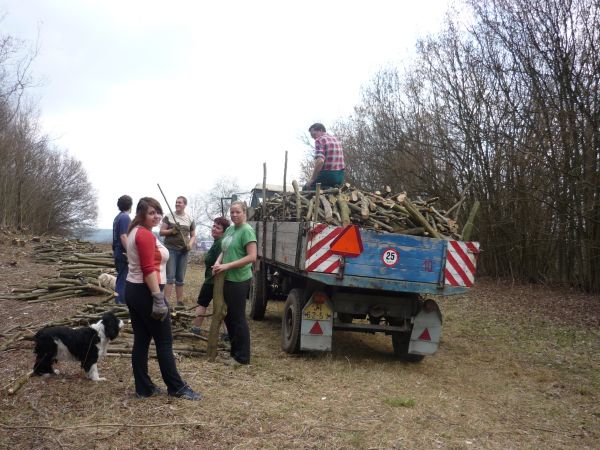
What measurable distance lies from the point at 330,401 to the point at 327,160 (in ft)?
13.0

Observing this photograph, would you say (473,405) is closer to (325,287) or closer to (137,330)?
(325,287)

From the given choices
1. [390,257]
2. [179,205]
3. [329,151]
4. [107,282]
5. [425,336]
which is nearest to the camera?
[390,257]

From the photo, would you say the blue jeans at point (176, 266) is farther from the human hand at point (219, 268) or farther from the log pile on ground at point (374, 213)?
the human hand at point (219, 268)

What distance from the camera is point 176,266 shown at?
8.30m

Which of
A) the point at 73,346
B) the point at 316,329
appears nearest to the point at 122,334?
the point at 73,346

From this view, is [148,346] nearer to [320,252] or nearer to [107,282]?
[320,252]

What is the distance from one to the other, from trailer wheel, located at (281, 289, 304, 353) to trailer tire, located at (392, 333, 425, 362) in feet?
4.32

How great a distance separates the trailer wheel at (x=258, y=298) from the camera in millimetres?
8891

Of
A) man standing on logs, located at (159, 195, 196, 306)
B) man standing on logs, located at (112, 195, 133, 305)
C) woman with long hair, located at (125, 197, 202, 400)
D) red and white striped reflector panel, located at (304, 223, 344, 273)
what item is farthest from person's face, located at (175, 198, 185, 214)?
woman with long hair, located at (125, 197, 202, 400)

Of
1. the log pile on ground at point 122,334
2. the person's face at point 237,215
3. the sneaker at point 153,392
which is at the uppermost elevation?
the person's face at point 237,215

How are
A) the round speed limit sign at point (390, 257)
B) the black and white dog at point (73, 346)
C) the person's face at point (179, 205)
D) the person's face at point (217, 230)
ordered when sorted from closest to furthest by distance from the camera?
the black and white dog at point (73, 346), the round speed limit sign at point (390, 257), the person's face at point (217, 230), the person's face at point (179, 205)

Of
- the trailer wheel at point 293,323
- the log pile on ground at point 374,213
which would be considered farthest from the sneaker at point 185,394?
the log pile on ground at point 374,213

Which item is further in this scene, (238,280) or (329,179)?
(329,179)

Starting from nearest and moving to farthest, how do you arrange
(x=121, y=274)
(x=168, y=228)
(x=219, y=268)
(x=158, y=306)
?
(x=158, y=306) < (x=219, y=268) < (x=121, y=274) < (x=168, y=228)
